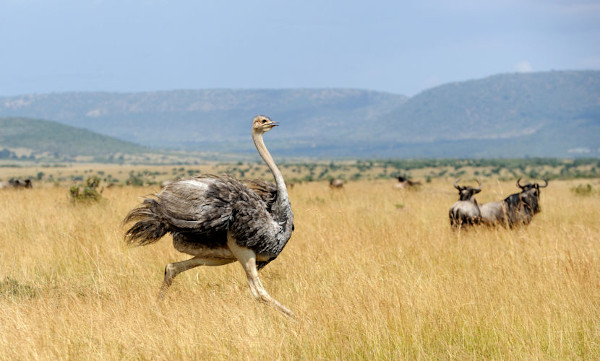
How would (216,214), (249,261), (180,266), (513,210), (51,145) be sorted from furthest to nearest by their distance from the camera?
1. (51,145)
2. (513,210)
3. (180,266)
4. (249,261)
5. (216,214)

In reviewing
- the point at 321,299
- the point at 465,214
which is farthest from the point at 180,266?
the point at 465,214

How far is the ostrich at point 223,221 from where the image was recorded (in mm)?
6137

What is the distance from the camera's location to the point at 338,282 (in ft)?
23.3

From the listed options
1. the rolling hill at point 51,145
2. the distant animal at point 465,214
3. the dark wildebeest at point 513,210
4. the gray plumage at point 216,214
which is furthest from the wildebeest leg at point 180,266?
the rolling hill at point 51,145

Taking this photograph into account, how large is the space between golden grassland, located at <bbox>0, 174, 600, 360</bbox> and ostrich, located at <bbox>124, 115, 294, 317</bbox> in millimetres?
396

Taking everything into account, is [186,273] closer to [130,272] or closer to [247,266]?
[130,272]

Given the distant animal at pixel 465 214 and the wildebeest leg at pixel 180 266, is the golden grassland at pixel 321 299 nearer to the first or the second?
the wildebeest leg at pixel 180 266

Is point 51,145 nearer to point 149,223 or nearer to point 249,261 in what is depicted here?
point 149,223

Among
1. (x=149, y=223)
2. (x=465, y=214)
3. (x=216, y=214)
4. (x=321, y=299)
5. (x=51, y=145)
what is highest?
(x=51, y=145)

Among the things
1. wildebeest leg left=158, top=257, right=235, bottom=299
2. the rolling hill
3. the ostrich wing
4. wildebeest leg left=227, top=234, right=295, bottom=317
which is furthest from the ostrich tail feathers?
the rolling hill

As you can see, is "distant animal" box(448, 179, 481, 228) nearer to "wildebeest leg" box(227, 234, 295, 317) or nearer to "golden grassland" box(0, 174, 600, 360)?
"golden grassland" box(0, 174, 600, 360)

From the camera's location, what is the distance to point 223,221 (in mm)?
6121

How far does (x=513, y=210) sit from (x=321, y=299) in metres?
6.08

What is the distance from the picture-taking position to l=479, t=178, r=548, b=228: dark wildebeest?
11.2 m
